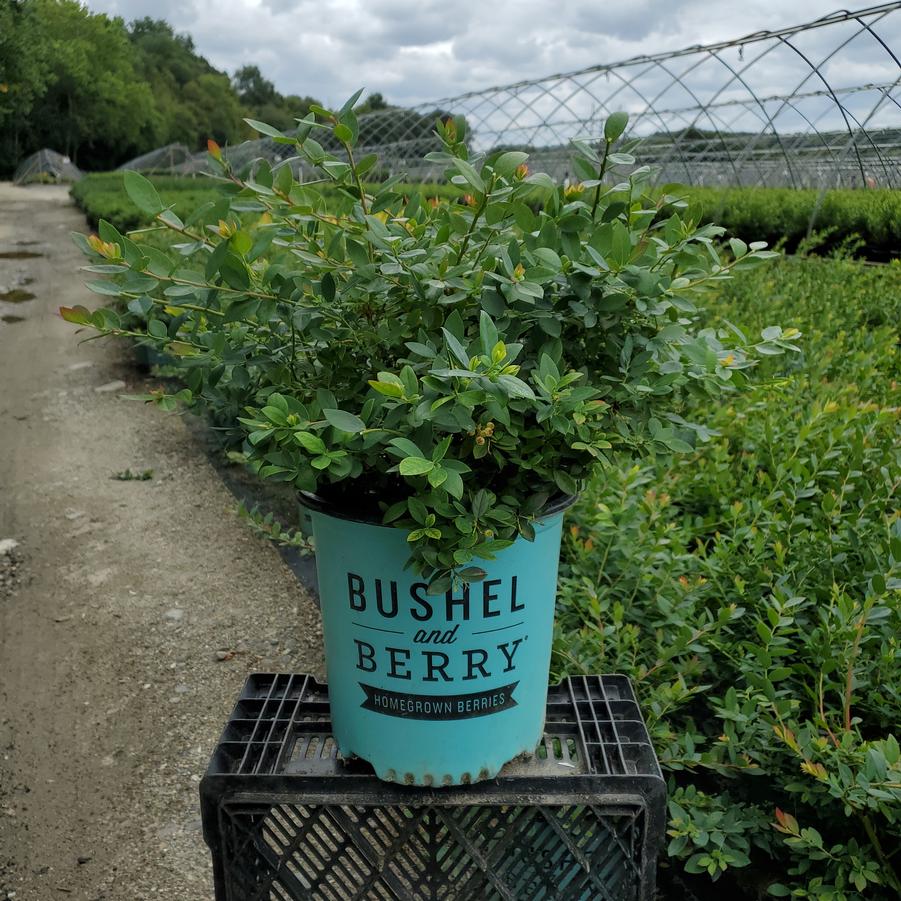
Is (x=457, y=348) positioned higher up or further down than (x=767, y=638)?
higher up

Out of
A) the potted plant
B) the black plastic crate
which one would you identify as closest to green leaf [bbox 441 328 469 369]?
the potted plant

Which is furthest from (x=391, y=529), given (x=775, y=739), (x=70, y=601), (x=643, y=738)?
(x=70, y=601)

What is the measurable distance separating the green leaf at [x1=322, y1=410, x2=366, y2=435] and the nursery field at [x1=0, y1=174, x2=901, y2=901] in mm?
564

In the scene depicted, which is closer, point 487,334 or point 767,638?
point 487,334

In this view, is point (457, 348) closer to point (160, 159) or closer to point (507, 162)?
point (507, 162)

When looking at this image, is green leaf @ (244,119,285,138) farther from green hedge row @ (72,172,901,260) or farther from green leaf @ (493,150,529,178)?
green hedge row @ (72,172,901,260)

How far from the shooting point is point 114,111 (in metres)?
38.6

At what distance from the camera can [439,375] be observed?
0.89 meters

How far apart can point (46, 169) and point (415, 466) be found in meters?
37.7

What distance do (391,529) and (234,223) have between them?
1.48ft

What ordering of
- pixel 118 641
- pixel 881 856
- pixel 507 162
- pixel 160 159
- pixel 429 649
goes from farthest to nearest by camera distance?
pixel 160 159 → pixel 118 641 → pixel 881 856 → pixel 429 649 → pixel 507 162

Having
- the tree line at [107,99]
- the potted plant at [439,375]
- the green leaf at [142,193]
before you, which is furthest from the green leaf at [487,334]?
the tree line at [107,99]

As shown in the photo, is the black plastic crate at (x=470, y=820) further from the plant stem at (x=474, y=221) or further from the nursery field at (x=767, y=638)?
the plant stem at (x=474, y=221)

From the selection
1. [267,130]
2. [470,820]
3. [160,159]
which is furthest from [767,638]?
[160,159]
